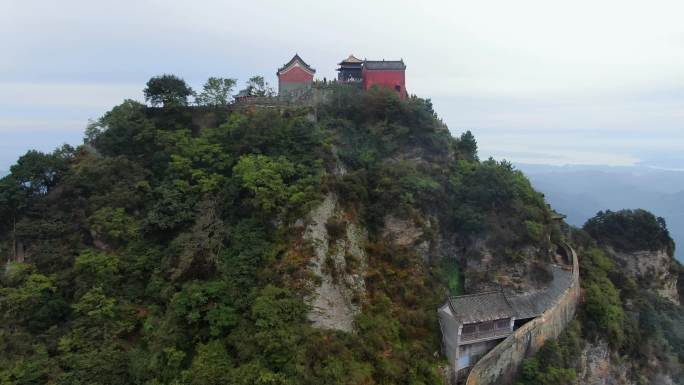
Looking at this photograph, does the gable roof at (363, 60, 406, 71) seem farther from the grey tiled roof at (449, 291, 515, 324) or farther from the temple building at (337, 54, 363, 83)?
the grey tiled roof at (449, 291, 515, 324)

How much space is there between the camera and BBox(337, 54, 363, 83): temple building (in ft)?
100

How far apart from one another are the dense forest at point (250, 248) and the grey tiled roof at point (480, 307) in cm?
139

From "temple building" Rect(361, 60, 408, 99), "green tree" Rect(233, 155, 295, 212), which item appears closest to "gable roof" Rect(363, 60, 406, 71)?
"temple building" Rect(361, 60, 408, 99)

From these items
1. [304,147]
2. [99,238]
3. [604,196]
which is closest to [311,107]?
[304,147]

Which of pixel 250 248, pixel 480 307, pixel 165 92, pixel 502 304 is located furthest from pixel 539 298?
pixel 165 92

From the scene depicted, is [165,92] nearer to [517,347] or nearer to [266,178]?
[266,178]

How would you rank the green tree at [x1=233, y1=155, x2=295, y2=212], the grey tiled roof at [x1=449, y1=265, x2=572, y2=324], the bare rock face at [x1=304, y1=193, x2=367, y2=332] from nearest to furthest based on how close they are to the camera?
→ 1. the bare rock face at [x1=304, y1=193, x2=367, y2=332]
2. the grey tiled roof at [x1=449, y1=265, x2=572, y2=324]
3. the green tree at [x1=233, y1=155, x2=295, y2=212]

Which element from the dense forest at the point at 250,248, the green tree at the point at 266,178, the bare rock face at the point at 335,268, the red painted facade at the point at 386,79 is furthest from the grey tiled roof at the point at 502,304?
the red painted facade at the point at 386,79

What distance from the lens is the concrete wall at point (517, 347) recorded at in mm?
16938

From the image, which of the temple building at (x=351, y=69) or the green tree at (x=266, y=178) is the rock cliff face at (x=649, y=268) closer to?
the temple building at (x=351, y=69)

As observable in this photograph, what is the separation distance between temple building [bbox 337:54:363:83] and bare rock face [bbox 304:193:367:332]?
1387 centimetres

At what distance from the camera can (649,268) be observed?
97.7 ft

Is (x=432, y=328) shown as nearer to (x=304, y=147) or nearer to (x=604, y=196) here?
(x=304, y=147)

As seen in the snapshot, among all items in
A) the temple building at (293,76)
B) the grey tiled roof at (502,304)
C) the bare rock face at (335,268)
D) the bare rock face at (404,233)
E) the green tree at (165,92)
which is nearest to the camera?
the bare rock face at (335,268)
